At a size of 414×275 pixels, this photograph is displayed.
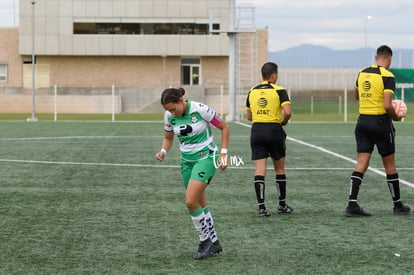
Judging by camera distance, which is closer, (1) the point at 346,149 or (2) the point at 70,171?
(2) the point at 70,171

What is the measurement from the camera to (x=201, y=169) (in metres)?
8.29

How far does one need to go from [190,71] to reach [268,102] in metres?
59.9

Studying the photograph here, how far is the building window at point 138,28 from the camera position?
228 ft

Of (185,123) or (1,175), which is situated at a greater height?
(185,123)

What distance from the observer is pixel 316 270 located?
7.59 metres

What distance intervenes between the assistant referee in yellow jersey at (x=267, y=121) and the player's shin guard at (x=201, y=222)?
8.36 feet

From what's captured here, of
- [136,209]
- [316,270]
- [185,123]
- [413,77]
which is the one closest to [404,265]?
[316,270]

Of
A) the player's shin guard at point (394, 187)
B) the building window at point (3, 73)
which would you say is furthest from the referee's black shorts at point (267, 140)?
the building window at point (3, 73)

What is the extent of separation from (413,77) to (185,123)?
199 feet

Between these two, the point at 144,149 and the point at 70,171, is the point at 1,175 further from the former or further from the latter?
the point at 144,149

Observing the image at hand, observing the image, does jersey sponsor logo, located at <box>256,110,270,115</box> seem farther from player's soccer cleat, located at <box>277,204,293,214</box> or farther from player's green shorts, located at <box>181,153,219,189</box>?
player's green shorts, located at <box>181,153,219,189</box>

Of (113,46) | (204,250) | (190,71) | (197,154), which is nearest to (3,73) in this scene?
(113,46)

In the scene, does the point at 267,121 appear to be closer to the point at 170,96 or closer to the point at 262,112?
the point at 262,112

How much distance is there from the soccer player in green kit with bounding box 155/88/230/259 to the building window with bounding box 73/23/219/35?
61820 mm
